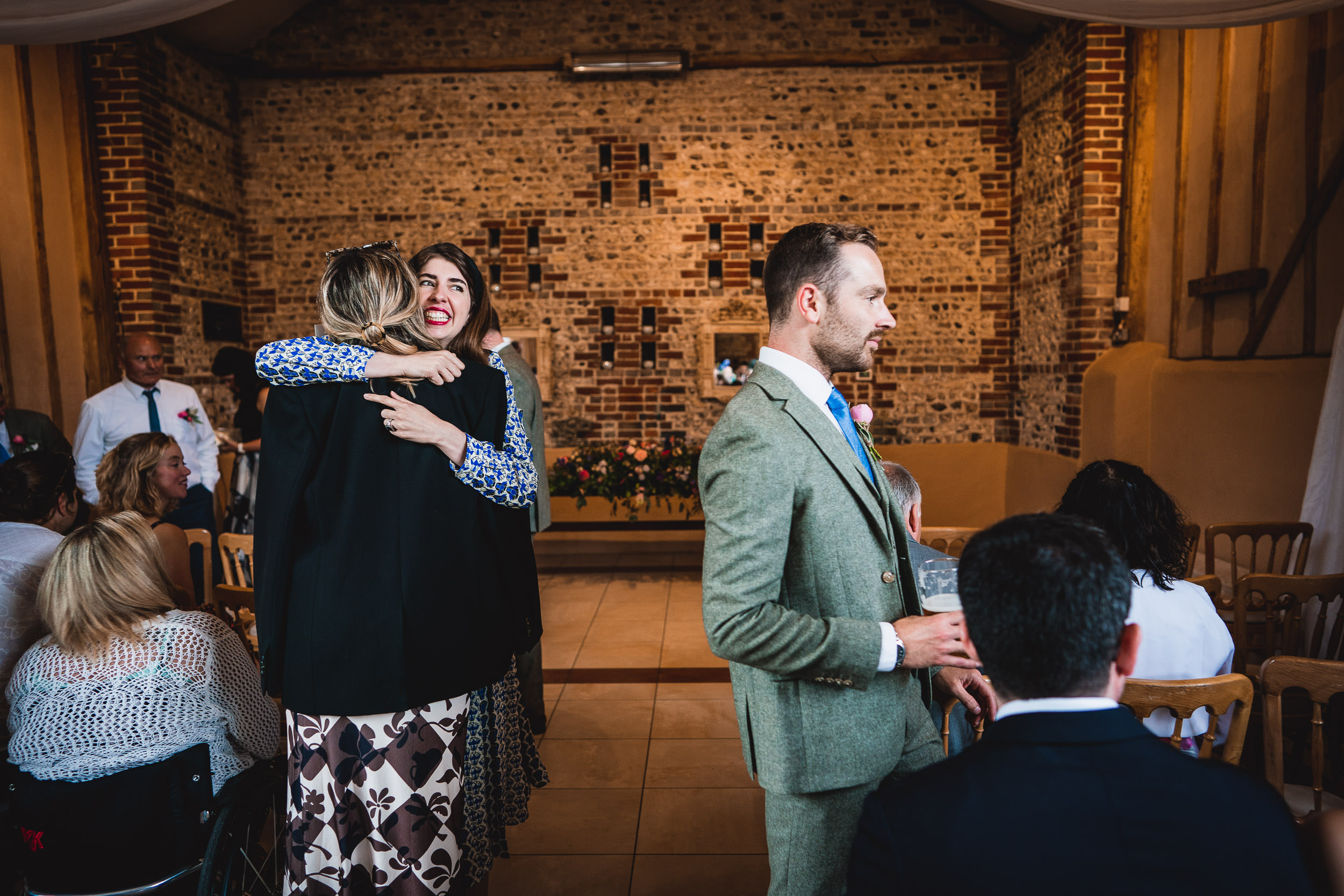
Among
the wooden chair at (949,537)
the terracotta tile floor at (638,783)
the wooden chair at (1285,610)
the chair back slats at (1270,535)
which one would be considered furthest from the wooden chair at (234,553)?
the chair back slats at (1270,535)

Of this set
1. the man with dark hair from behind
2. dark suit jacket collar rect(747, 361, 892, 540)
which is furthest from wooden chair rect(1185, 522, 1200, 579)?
the man with dark hair from behind

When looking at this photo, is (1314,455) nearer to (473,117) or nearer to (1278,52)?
(1278,52)

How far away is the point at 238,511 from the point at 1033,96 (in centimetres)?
640

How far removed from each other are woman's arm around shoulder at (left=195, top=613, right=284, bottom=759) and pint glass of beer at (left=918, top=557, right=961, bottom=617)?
1.52 meters

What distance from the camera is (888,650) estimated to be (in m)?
1.12

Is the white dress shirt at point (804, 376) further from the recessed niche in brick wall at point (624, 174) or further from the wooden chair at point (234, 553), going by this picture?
the recessed niche in brick wall at point (624, 174)

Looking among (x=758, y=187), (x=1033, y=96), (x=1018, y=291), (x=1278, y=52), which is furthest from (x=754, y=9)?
(x=1278, y=52)

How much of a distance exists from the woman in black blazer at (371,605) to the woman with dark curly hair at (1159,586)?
130 centimetres

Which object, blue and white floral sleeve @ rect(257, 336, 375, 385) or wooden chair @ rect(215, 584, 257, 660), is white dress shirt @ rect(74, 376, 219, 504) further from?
blue and white floral sleeve @ rect(257, 336, 375, 385)

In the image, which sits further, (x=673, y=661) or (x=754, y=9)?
(x=754, y=9)

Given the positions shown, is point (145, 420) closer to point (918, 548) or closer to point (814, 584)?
point (918, 548)

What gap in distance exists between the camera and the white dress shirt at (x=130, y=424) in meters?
4.12

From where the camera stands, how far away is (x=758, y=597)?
1091 millimetres

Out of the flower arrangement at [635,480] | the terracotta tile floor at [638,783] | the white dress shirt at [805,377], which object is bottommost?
the terracotta tile floor at [638,783]
